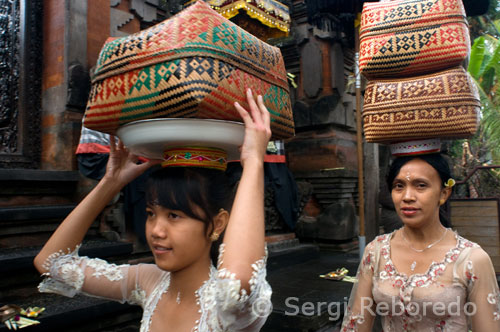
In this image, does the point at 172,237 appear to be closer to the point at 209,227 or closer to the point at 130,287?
the point at 209,227

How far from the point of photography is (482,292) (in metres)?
1.76

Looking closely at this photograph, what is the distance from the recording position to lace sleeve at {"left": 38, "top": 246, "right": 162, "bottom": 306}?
5.01ft

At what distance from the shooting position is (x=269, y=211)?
22.6 ft

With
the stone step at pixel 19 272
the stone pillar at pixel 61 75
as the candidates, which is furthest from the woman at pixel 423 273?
the stone pillar at pixel 61 75

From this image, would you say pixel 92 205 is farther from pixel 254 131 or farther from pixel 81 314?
pixel 81 314

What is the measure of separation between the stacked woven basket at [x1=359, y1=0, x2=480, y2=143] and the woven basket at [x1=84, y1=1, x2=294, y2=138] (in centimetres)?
Result: 92

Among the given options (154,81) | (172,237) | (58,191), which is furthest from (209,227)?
(58,191)

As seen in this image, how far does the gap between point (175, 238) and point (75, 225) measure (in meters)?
0.49

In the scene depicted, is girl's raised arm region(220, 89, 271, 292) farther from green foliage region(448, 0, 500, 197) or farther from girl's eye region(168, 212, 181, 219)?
green foliage region(448, 0, 500, 197)

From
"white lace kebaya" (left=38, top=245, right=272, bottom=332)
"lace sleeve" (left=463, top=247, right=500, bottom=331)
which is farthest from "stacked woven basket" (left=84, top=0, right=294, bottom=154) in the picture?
"lace sleeve" (left=463, top=247, right=500, bottom=331)

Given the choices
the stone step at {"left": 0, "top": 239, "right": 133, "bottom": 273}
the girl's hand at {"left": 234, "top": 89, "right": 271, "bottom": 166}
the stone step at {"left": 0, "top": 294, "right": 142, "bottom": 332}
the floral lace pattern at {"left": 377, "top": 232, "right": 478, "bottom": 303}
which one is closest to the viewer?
the girl's hand at {"left": 234, "top": 89, "right": 271, "bottom": 166}

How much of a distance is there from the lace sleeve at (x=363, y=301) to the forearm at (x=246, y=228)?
124cm

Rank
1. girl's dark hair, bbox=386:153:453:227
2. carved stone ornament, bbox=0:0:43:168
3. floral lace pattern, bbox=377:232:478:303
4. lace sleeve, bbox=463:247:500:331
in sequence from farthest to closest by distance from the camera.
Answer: carved stone ornament, bbox=0:0:43:168
girl's dark hair, bbox=386:153:453:227
floral lace pattern, bbox=377:232:478:303
lace sleeve, bbox=463:247:500:331

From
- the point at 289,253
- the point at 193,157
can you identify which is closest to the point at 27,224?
the point at 193,157
